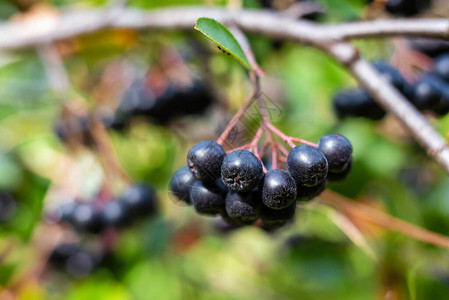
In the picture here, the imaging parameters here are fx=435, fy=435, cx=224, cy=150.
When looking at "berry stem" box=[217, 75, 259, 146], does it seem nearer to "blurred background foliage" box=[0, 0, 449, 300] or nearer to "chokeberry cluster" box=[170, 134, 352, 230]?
"chokeberry cluster" box=[170, 134, 352, 230]

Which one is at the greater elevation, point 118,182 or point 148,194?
point 148,194

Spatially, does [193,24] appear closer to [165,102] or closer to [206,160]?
[165,102]

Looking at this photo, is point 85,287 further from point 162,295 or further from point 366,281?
point 366,281

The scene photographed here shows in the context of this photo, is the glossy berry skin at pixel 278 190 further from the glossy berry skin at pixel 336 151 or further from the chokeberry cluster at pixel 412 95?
the chokeberry cluster at pixel 412 95

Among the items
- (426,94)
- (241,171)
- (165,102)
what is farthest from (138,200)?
(426,94)

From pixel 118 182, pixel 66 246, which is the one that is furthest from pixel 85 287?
pixel 118 182

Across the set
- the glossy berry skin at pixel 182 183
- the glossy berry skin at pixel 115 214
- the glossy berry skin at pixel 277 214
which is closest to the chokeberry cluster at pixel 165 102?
the glossy berry skin at pixel 115 214

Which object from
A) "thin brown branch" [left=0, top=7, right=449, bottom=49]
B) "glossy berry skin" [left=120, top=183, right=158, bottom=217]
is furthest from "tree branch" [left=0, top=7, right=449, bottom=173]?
"glossy berry skin" [left=120, top=183, right=158, bottom=217]
